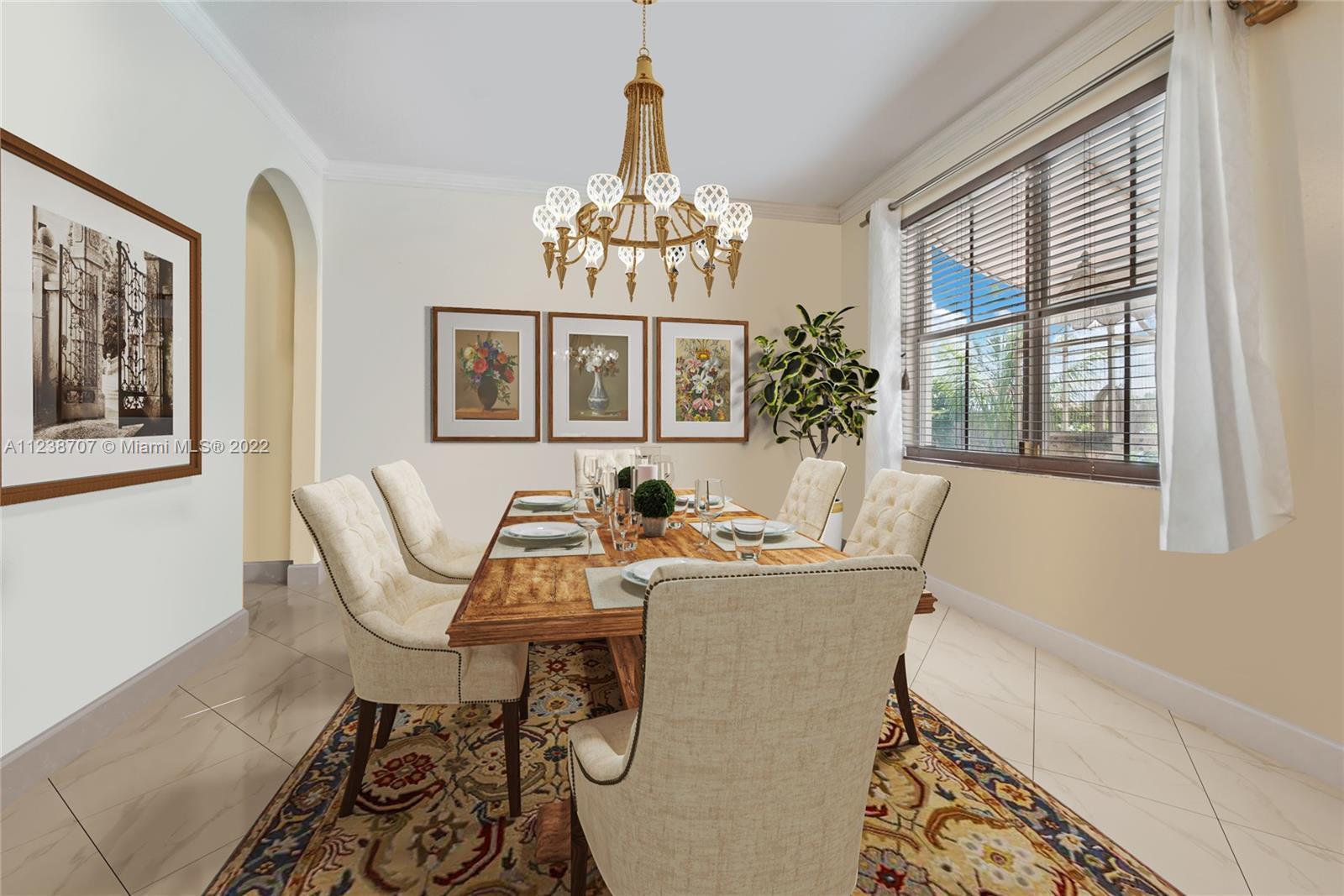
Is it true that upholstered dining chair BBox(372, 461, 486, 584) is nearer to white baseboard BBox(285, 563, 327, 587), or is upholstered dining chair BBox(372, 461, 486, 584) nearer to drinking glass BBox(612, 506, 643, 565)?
drinking glass BBox(612, 506, 643, 565)

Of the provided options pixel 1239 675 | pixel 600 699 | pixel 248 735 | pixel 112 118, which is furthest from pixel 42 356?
pixel 1239 675

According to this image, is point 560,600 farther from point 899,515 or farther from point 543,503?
point 543,503

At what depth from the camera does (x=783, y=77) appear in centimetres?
295

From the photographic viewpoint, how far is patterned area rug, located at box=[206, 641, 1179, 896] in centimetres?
143

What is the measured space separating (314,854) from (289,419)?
3.17m

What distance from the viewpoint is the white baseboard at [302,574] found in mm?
3932

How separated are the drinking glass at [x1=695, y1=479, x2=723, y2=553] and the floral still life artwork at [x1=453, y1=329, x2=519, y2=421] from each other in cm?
252

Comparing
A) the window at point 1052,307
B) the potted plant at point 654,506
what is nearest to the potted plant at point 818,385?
the window at point 1052,307

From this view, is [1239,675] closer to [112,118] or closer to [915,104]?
[915,104]

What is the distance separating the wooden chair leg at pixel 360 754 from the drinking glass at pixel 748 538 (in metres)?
1.09

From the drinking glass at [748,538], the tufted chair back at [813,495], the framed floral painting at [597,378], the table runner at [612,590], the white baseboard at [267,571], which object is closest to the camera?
the table runner at [612,590]

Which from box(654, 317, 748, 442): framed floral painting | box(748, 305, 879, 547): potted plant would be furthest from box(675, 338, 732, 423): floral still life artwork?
box(748, 305, 879, 547): potted plant

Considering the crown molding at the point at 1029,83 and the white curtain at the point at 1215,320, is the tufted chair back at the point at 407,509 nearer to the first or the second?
the white curtain at the point at 1215,320

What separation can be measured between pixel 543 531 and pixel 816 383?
8.80ft
